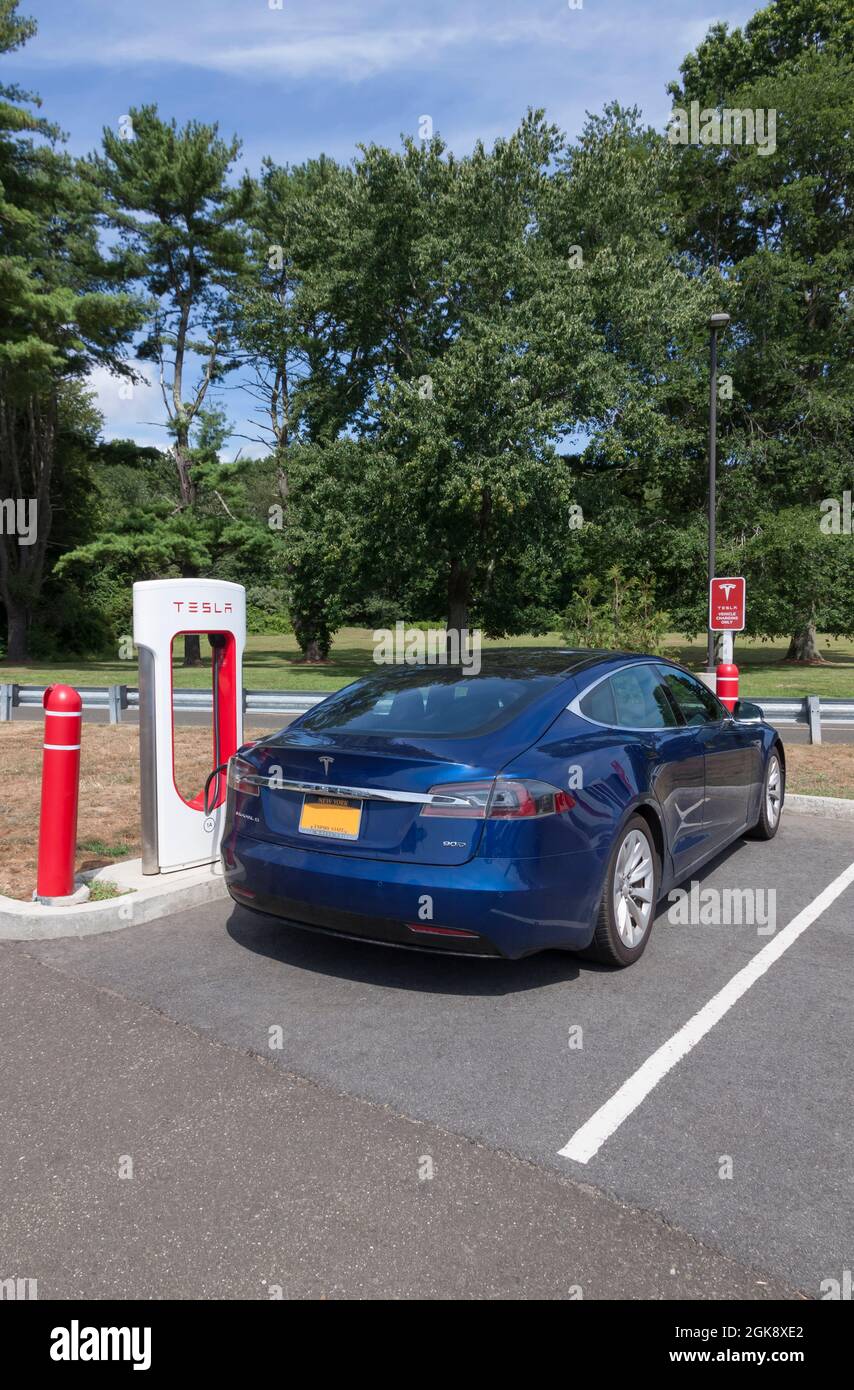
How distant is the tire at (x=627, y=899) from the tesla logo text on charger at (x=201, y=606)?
9.55 feet

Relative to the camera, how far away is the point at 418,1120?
314cm

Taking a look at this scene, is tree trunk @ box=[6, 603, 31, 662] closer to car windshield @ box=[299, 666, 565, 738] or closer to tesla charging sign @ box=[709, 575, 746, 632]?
tesla charging sign @ box=[709, 575, 746, 632]

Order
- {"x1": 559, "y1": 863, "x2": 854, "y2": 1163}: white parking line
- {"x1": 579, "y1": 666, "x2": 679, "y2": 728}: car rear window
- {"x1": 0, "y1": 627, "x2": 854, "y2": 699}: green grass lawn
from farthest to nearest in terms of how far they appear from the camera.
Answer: {"x1": 0, "y1": 627, "x2": 854, "y2": 699}: green grass lawn < {"x1": 579, "y1": 666, "x2": 679, "y2": 728}: car rear window < {"x1": 559, "y1": 863, "x2": 854, "y2": 1163}: white parking line

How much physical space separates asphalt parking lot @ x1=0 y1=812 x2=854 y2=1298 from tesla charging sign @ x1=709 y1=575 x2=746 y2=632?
9.46 meters

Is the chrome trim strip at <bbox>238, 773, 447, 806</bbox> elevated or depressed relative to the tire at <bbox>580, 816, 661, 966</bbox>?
elevated

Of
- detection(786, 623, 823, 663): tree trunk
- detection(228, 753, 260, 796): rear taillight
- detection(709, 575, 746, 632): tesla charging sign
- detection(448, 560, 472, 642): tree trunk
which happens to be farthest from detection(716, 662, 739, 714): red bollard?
detection(786, 623, 823, 663): tree trunk

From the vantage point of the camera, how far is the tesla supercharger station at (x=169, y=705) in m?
5.57

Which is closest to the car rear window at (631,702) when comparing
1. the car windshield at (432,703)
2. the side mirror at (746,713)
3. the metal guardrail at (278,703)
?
the car windshield at (432,703)

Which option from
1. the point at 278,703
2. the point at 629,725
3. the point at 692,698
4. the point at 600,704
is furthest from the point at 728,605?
the point at 600,704

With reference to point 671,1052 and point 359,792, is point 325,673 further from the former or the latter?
point 671,1052

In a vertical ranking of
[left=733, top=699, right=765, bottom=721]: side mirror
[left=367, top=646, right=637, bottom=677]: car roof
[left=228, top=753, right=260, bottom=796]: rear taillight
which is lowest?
[left=228, top=753, right=260, bottom=796]: rear taillight

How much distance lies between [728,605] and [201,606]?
9781 millimetres

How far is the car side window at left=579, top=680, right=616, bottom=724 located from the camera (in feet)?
15.5
